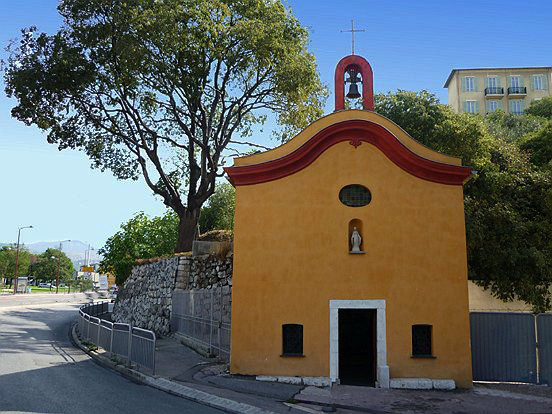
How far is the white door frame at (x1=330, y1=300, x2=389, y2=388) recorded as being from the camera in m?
13.0

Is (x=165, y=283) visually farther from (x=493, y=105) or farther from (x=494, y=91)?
(x=494, y=91)

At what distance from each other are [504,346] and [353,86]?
8726 millimetres

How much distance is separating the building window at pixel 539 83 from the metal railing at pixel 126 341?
58.8m

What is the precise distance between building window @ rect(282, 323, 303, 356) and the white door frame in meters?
0.86

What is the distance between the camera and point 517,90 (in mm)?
60188

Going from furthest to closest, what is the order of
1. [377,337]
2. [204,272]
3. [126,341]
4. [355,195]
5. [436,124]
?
[436,124]
[204,272]
[126,341]
[355,195]
[377,337]

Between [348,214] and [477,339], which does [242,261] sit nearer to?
[348,214]

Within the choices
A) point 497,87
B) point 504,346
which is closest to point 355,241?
point 504,346

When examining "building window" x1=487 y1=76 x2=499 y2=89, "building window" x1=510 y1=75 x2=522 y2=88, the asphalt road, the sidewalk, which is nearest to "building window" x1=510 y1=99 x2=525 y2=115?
"building window" x1=510 y1=75 x2=522 y2=88

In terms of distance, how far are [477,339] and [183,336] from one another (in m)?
11.2

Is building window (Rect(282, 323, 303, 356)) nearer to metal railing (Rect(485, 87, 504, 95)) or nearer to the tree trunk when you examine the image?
the tree trunk

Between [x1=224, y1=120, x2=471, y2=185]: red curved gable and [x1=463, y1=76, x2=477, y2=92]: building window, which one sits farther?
[x1=463, y1=76, x2=477, y2=92]: building window

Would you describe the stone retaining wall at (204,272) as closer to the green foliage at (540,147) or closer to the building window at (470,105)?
the green foliage at (540,147)

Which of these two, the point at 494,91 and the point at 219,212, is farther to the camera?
the point at 494,91
